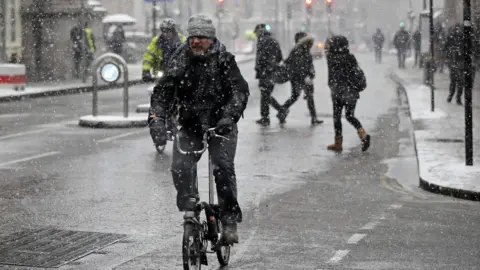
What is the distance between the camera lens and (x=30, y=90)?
29.3m

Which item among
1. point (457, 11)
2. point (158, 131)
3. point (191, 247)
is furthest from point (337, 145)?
point (457, 11)

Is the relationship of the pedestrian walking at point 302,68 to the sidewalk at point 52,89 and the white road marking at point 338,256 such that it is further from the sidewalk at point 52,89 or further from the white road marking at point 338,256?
the white road marking at point 338,256

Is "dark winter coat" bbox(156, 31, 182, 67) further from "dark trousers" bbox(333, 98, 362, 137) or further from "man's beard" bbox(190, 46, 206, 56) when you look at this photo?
"man's beard" bbox(190, 46, 206, 56)

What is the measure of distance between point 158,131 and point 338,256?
1867 millimetres

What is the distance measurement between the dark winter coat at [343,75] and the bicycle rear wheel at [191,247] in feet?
27.9

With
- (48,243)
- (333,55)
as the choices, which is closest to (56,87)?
(333,55)

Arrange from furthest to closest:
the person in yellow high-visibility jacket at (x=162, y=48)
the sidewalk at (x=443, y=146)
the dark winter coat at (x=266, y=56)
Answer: the dark winter coat at (x=266, y=56), the person in yellow high-visibility jacket at (x=162, y=48), the sidewalk at (x=443, y=146)

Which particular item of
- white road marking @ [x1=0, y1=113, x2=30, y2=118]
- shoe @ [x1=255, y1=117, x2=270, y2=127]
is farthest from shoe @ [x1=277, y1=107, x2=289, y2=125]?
white road marking @ [x1=0, y1=113, x2=30, y2=118]

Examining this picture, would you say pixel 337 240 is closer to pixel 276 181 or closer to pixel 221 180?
pixel 221 180

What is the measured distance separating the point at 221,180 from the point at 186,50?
0.93 m

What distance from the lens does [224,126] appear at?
7504 millimetres

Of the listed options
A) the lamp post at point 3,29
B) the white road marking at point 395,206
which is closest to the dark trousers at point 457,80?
the white road marking at point 395,206

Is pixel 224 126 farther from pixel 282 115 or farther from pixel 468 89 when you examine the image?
pixel 282 115

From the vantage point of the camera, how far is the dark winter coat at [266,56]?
19.8m
